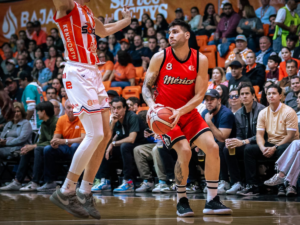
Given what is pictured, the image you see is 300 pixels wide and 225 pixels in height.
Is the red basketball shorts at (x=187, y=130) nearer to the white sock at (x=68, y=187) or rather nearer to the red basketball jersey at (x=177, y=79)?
the red basketball jersey at (x=177, y=79)

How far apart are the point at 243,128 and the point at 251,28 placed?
14.5ft

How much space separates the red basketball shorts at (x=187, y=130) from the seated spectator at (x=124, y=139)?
292 cm

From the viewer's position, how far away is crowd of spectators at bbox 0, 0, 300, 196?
6.26 m

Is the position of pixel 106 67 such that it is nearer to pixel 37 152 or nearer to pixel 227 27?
pixel 227 27

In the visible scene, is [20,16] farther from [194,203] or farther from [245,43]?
[194,203]

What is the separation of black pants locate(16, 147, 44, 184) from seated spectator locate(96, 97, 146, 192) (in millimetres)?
1155

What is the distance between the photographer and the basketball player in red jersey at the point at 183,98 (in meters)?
4.16

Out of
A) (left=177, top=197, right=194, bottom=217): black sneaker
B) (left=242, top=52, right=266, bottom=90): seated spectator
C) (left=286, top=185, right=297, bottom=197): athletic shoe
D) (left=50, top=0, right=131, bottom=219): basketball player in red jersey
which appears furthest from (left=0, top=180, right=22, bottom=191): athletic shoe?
(left=242, top=52, right=266, bottom=90): seated spectator

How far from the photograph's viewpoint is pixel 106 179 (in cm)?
734

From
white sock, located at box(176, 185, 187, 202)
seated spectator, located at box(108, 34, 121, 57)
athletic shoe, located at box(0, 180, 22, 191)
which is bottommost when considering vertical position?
athletic shoe, located at box(0, 180, 22, 191)

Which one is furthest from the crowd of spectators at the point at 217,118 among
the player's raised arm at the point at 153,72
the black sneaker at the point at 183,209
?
the black sneaker at the point at 183,209

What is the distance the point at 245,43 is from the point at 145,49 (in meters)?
2.87

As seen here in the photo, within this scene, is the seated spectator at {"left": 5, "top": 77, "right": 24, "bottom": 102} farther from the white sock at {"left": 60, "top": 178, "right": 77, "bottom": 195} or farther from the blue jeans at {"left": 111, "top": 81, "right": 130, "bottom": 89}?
the white sock at {"left": 60, "top": 178, "right": 77, "bottom": 195}

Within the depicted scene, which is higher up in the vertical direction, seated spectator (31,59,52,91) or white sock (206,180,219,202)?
seated spectator (31,59,52,91)
